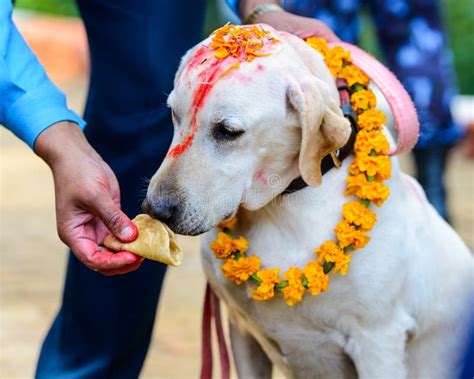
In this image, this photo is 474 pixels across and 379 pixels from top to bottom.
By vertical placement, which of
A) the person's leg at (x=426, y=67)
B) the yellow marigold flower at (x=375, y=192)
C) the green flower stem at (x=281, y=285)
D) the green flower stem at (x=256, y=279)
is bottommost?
the person's leg at (x=426, y=67)

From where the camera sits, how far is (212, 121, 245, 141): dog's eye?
2.33m

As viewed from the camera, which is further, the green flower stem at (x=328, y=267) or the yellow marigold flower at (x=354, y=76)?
the yellow marigold flower at (x=354, y=76)

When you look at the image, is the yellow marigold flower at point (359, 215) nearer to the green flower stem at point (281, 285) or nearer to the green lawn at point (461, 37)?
the green flower stem at point (281, 285)

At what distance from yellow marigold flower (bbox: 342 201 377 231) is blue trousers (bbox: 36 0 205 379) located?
25.7 inches

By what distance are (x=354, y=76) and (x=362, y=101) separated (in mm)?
76

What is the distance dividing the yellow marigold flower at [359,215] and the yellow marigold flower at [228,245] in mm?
261

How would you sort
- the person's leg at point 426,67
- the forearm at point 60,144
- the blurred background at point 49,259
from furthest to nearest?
the person's leg at point 426,67 < the blurred background at point 49,259 < the forearm at point 60,144

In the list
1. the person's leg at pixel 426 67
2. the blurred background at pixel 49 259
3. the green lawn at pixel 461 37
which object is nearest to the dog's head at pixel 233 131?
the blurred background at pixel 49 259

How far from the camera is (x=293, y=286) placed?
256 cm

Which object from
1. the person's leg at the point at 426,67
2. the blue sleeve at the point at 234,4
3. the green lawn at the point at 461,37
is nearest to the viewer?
the blue sleeve at the point at 234,4

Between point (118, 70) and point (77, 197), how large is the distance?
2.42 feet

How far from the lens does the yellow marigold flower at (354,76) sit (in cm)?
267

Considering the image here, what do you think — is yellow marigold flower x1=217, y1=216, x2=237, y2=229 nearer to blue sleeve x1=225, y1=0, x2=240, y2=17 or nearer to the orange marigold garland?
the orange marigold garland

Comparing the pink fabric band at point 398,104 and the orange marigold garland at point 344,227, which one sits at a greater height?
the pink fabric band at point 398,104
